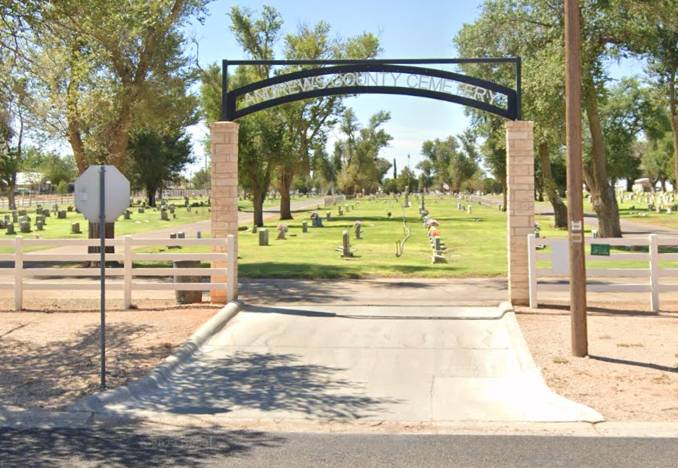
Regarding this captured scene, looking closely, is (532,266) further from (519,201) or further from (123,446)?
(123,446)

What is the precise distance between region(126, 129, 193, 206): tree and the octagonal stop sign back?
72.5 metres

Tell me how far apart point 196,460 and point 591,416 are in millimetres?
3829

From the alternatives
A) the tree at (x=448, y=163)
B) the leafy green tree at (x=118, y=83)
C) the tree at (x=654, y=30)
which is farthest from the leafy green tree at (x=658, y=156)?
the leafy green tree at (x=118, y=83)

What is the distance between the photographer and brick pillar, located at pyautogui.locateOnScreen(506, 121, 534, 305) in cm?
1392

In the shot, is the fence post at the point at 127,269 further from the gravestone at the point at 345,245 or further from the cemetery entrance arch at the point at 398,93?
the gravestone at the point at 345,245

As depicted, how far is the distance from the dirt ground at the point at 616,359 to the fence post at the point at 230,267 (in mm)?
5239

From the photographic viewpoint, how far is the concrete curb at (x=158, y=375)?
7.98 m

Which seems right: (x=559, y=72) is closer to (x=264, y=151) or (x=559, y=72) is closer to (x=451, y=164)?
(x=264, y=151)

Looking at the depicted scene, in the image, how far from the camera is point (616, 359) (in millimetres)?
9836

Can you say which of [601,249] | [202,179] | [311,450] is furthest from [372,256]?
[202,179]

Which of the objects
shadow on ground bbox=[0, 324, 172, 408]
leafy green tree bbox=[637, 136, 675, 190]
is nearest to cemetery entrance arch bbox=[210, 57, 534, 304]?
shadow on ground bbox=[0, 324, 172, 408]

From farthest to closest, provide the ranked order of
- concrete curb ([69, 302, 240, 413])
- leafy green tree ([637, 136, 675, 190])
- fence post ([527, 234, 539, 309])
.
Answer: leafy green tree ([637, 136, 675, 190]), fence post ([527, 234, 539, 309]), concrete curb ([69, 302, 240, 413])

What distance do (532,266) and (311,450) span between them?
8.03 meters

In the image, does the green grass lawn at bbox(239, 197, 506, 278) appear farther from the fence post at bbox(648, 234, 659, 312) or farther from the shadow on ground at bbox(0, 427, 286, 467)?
the shadow on ground at bbox(0, 427, 286, 467)
